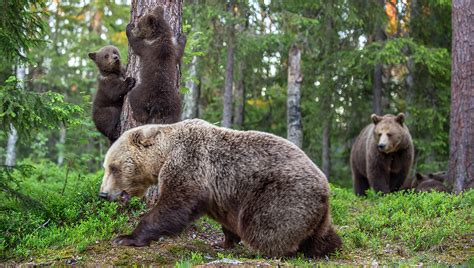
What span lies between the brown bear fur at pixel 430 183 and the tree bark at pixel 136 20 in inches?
276

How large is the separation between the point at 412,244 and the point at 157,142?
11.5ft

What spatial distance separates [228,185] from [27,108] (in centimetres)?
273

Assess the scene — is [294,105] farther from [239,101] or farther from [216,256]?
[216,256]

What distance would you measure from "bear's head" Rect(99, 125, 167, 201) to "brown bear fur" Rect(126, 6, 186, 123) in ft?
4.04

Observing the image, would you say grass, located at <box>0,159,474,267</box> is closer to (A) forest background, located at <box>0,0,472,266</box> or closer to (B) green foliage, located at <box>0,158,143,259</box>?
(B) green foliage, located at <box>0,158,143,259</box>

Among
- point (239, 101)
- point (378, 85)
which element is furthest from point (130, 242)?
point (378, 85)

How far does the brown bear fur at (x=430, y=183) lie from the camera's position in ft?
43.4

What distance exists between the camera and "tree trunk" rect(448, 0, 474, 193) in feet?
37.4

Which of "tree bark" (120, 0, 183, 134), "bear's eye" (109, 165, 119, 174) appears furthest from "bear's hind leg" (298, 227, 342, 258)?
"tree bark" (120, 0, 183, 134)

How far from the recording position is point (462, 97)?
1165cm

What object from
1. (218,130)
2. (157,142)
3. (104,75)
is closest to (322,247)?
(218,130)

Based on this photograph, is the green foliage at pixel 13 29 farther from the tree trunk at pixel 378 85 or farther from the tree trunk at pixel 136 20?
the tree trunk at pixel 378 85

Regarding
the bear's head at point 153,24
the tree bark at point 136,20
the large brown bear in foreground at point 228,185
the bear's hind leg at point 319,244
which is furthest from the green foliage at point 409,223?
the bear's head at point 153,24

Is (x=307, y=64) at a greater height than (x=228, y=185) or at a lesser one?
greater
